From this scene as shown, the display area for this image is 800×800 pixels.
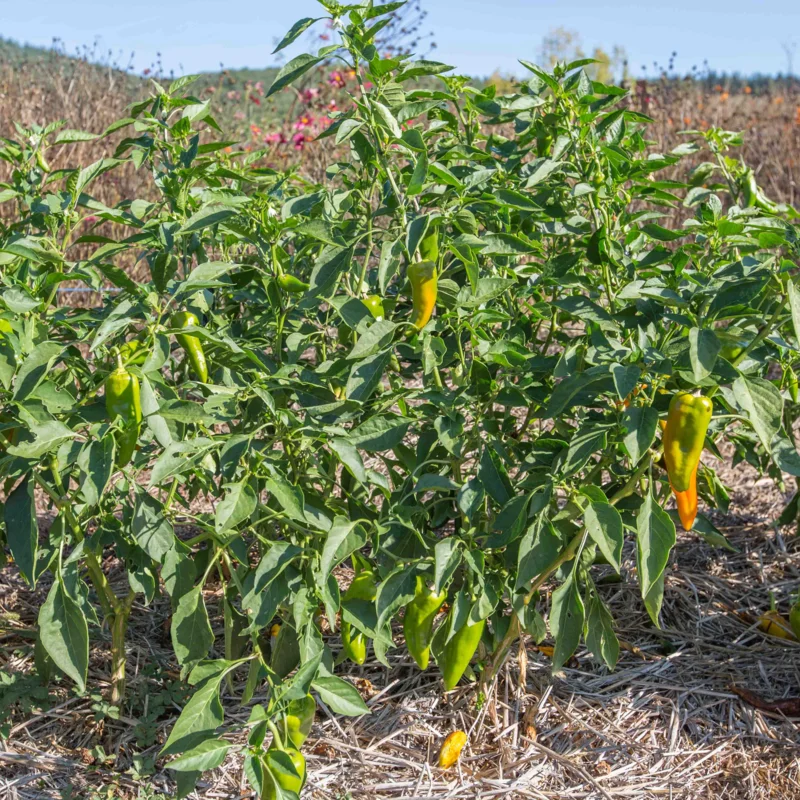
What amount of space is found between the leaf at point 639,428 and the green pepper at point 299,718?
0.60 meters

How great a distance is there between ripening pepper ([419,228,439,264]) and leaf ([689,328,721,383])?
17.8 inches

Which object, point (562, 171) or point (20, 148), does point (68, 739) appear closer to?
point (20, 148)

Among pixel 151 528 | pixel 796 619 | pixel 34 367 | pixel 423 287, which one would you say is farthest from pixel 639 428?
pixel 796 619

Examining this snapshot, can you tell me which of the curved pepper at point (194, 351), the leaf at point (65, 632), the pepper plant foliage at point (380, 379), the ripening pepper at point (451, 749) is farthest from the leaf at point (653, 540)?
the leaf at point (65, 632)

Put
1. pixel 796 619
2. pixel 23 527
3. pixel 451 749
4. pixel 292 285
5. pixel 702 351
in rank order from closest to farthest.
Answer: pixel 702 351
pixel 23 527
pixel 292 285
pixel 451 749
pixel 796 619

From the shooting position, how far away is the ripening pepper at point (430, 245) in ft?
4.95

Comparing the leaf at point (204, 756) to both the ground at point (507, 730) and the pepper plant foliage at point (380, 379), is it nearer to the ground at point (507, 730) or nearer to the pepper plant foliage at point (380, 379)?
the pepper plant foliage at point (380, 379)

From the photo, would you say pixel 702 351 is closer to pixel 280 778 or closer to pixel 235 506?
pixel 235 506

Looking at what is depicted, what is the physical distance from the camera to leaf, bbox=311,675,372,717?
53.5 inches

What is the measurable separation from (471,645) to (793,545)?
4.47 feet

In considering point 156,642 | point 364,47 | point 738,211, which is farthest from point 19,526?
point 738,211

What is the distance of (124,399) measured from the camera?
4.34 ft

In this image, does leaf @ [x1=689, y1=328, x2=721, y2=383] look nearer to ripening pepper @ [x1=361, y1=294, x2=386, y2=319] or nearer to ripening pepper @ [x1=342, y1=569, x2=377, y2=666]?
ripening pepper @ [x1=361, y1=294, x2=386, y2=319]

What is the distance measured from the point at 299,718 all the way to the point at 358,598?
0.21 meters
